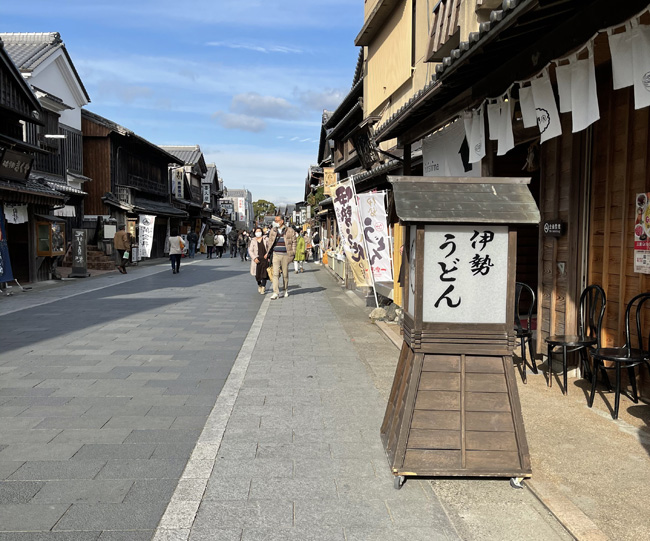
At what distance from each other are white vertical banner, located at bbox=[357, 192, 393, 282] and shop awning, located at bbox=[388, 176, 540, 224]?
7159 mm

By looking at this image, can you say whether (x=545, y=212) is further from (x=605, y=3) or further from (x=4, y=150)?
(x=4, y=150)

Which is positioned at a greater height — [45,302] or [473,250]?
[473,250]

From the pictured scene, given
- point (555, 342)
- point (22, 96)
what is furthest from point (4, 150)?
point (555, 342)

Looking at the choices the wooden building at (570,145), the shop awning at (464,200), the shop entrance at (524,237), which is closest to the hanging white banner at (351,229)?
the shop entrance at (524,237)

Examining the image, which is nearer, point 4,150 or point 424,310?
point 424,310

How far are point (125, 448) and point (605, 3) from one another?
493 cm

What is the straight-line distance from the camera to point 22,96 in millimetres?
17422

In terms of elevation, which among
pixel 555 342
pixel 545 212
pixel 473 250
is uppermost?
pixel 545 212

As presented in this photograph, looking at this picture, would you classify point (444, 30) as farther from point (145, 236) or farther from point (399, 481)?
point (145, 236)

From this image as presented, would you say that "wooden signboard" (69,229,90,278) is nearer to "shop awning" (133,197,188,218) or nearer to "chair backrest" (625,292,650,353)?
"shop awning" (133,197,188,218)

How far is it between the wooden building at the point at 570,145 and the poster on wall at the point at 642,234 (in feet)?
0.33

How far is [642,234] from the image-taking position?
5176 mm

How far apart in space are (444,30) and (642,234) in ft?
20.4

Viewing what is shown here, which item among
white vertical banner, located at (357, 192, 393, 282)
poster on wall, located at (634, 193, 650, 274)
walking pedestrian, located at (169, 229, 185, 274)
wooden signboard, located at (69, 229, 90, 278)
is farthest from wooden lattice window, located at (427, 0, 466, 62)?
wooden signboard, located at (69, 229, 90, 278)
